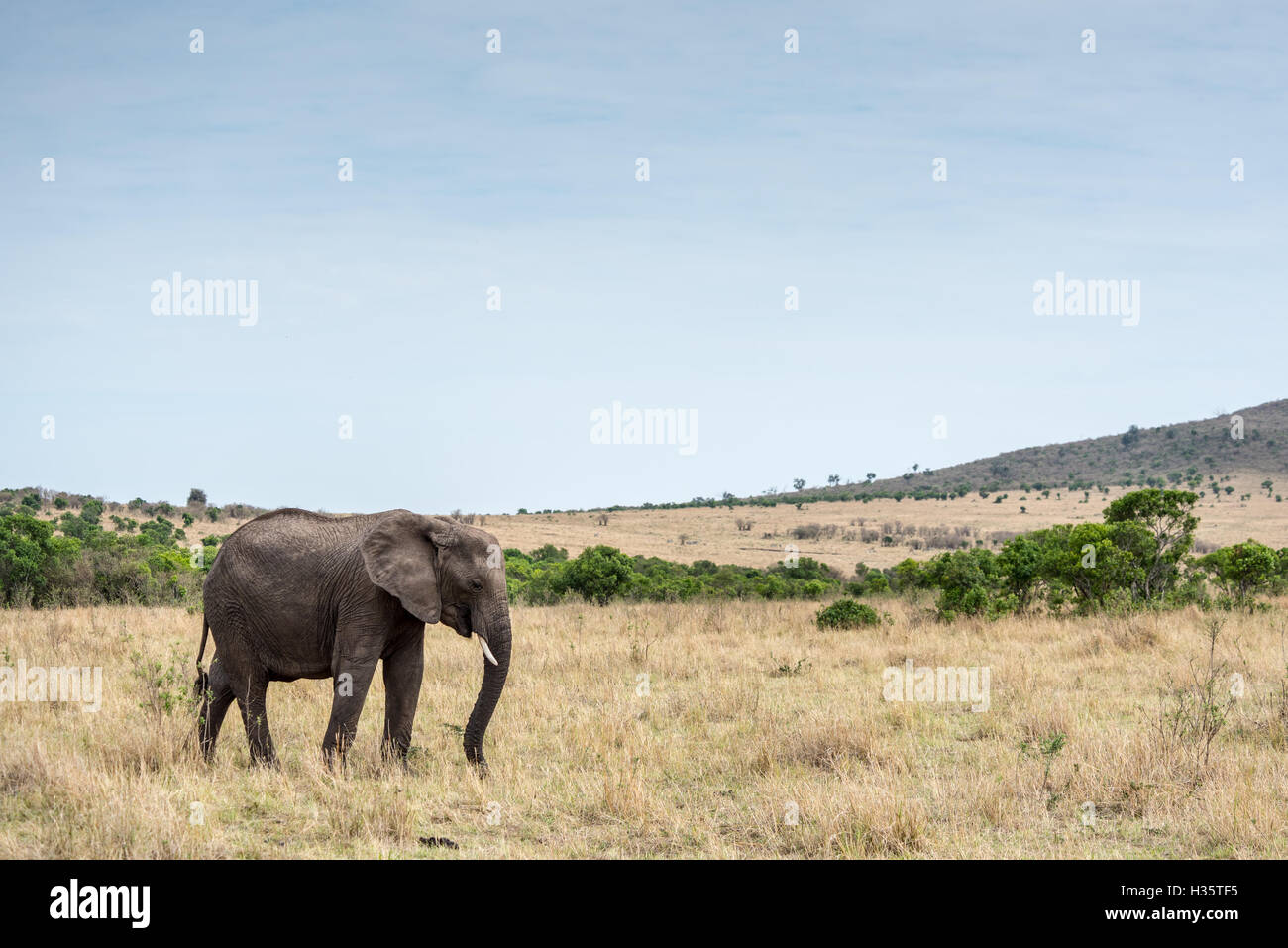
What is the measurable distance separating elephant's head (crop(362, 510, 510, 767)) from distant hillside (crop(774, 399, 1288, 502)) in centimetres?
8124

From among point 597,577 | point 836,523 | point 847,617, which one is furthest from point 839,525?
point 847,617

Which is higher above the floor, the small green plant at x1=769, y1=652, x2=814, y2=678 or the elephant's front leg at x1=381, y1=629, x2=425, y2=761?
the elephant's front leg at x1=381, y1=629, x2=425, y2=761

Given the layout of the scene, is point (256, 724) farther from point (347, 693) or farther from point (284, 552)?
point (284, 552)

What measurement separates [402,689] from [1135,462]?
325ft

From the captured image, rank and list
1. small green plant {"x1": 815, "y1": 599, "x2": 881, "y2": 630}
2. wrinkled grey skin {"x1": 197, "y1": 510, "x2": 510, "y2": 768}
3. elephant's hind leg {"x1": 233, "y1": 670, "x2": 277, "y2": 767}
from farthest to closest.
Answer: small green plant {"x1": 815, "y1": 599, "x2": 881, "y2": 630}, elephant's hind leg {"x1": 233, "y1": 670, "x2": 277, "y2": 767}, wrinkled grey skin {"x1": 197, "y1": 510, "x2": 510, "y2": 768}

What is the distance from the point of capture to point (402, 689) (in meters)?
9.77

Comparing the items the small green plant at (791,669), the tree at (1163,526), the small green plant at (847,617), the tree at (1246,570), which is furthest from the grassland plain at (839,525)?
the small green plant at (791,669)

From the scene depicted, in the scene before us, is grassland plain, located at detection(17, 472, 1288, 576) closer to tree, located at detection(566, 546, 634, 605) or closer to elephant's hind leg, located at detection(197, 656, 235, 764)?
tree, located at detection(566, 546, 634, 605)

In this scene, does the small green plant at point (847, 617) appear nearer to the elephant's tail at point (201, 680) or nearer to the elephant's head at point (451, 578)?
the elephant's head at point (451, 578)

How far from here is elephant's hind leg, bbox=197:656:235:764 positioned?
9836 mm

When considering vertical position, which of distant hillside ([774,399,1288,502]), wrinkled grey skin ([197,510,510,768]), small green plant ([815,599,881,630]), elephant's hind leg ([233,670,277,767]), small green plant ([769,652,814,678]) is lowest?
small green plant ([769,652,814,678])

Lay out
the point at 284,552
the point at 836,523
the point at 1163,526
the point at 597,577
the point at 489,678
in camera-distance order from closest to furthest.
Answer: the point at 489,678 → the point at 284,552 → the point at 1163,526 → the point at 597,577 → the point at 836,523

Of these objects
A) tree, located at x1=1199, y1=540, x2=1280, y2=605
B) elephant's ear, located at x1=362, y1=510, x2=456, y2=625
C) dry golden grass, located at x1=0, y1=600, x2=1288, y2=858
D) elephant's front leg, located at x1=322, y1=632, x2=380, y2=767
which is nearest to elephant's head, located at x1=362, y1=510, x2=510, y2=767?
elephant's ear, located at x1=362, y1=510, x2=456, y2=625
